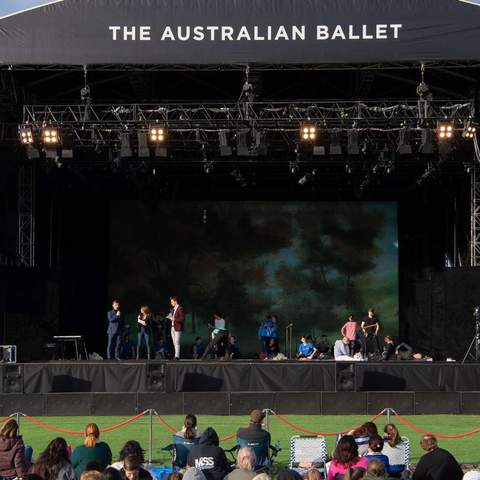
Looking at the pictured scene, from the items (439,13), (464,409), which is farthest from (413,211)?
(464,409)

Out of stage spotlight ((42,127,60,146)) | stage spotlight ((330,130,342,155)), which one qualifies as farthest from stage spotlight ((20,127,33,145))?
stage spotlight ((330,130,342,155))

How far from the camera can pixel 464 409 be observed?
22.0 metres

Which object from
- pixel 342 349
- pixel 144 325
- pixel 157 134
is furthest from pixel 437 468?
pixel 144 325

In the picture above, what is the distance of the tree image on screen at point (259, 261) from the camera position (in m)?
35.9

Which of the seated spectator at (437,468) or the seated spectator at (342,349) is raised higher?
the seated spectator at (342,349)

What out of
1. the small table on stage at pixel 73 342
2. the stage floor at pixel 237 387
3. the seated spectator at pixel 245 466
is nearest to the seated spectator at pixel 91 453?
the seated spectator at pixel 245 466

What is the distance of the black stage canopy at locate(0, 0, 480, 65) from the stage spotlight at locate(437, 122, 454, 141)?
5.26ft

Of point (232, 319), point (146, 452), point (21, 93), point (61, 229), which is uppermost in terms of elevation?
point (21, 93)

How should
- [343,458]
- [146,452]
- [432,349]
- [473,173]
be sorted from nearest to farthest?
[343,458]
[146,452]
[473,173]
[432,349]

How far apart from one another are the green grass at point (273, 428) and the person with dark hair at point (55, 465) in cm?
552

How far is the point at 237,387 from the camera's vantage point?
23.3 metres

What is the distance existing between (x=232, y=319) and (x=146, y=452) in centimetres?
1969

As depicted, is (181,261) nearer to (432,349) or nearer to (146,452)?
(432,349)

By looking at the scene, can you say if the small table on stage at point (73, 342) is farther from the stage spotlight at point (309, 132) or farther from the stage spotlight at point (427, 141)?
the stage spotlight at point (427, 141)
